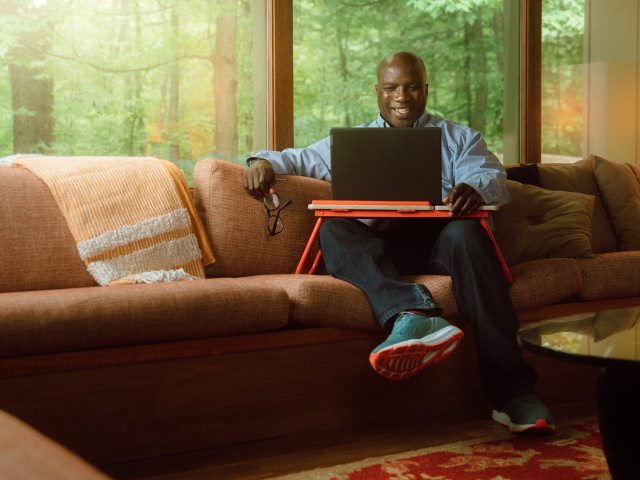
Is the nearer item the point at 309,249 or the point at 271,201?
the point at 309,249

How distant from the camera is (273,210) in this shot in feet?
7.04

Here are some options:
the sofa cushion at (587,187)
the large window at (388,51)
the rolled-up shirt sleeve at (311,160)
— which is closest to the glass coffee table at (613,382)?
the rolled-up shirt sleeve at (311,160)

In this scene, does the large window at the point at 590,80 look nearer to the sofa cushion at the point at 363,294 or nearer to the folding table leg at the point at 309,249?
the sofa cushion at the point at 363,294

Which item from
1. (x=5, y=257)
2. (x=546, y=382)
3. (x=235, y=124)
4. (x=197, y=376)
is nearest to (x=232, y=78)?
(x=235, y=124)

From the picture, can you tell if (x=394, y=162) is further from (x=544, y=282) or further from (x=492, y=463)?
(x=492, y=463)

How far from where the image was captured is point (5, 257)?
5.60 ft

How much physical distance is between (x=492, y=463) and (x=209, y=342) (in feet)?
2.43

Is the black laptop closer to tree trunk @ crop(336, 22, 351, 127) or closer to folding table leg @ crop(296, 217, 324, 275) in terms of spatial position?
folding table leg @ crop(296, 217, 324, 275)

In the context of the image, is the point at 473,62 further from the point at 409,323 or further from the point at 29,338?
the point at 29,338

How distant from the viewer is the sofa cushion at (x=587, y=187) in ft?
8.81

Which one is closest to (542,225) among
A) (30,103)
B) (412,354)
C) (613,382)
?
(412,354)

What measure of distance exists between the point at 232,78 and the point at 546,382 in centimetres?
178

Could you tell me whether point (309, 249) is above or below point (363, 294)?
above

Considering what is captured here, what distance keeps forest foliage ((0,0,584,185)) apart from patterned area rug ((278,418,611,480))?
1.60m
